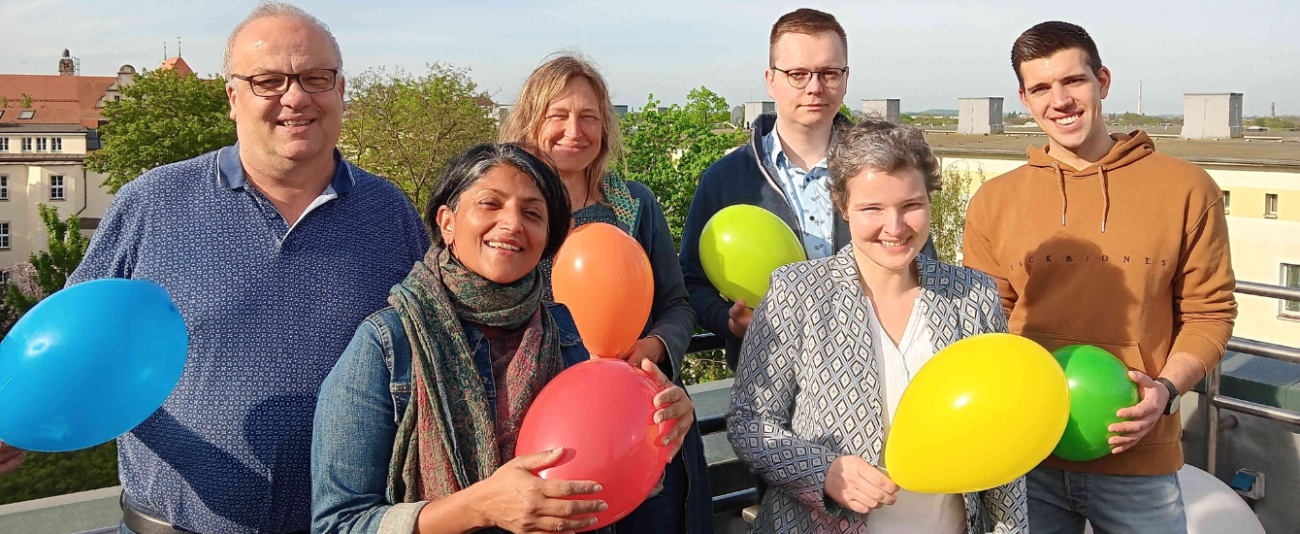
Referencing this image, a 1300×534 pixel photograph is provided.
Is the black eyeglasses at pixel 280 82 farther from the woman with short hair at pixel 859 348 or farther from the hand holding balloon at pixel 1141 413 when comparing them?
the hand holding balloon at pixel 1141 413

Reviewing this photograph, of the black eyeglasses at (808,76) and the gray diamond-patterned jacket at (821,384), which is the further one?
the black eyeglasses at (808,76)

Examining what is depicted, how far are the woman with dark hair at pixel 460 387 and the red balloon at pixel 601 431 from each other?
0.04 m

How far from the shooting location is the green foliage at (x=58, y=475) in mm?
14766

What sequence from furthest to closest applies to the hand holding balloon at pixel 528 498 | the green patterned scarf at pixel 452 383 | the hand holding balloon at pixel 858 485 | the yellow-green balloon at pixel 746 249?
the yellow-green balloon at pixel 746 249, the hand holding balloon at pixel 858 485, the green patterned scarf at pixel 452 383, the hand holding balloon at pixel 528 498

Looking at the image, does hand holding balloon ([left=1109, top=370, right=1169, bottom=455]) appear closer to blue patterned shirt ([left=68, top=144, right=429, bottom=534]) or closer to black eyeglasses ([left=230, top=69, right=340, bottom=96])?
blue patterned shirt ([left=68, top=144, right=429, bottom=534])

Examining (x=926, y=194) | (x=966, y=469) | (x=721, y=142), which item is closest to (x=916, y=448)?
(x=966, y=469)

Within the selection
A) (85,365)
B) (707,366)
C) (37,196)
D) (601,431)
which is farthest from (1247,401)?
(37,196)

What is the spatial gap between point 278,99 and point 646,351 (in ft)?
4.10

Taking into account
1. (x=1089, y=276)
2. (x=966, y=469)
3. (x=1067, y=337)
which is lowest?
(x=966, y=469)

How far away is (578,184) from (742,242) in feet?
1.94

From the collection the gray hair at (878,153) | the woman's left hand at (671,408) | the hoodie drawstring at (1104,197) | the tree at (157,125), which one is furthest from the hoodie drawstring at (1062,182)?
the tree at (157,125)

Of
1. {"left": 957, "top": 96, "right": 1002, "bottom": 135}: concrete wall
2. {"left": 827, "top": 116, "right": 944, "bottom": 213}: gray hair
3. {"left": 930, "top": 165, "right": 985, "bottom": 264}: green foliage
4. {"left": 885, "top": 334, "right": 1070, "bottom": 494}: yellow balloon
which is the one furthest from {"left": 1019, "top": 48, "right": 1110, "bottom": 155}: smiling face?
{"left": 957, "top": 96, "right": 1002, "bottom": 135}: concrete wall

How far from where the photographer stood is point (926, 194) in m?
2.37

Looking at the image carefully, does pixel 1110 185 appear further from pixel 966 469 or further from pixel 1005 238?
pixel 966 469
